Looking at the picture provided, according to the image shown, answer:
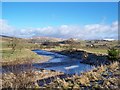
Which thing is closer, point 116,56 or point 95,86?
point 95,86

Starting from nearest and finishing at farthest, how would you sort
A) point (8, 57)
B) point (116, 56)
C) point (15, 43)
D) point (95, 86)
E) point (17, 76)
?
1. point (17, 76)
2. point (95, 86)
3. point (116, 56)
4. point (8, 57)
5. point (15, 43)

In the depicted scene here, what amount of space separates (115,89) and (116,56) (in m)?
23.5

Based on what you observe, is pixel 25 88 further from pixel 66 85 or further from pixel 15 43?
pixel 15 43

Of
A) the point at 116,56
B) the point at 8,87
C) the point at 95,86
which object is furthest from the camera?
the point at 116,56

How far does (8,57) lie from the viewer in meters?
50.1

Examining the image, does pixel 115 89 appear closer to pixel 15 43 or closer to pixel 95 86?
pixel 95 86

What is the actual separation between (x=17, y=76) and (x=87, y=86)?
7490mm

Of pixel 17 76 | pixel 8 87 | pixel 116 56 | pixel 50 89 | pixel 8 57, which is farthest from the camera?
pixel 8 57

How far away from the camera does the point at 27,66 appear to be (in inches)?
631

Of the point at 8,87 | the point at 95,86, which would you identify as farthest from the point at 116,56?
the point at 8,87

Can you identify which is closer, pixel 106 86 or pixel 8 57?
pixel 106 86

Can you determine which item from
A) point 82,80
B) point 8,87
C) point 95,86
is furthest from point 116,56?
point 8,87

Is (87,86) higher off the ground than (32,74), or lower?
lower

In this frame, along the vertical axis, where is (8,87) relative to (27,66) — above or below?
below
